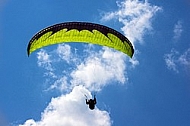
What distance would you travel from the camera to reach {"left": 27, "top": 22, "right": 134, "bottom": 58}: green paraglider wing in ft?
219

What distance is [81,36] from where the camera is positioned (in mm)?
67625

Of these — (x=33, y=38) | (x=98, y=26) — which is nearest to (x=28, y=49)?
(x=33, y=38)

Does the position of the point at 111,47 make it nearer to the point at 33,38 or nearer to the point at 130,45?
the point at 130,45

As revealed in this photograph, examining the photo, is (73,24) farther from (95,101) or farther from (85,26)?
(95,101)

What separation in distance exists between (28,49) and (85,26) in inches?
192

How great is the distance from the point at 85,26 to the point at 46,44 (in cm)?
346

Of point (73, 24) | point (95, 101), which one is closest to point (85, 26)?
point (73, 24)

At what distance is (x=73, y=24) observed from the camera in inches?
2635

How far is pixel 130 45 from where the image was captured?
67.8 meters

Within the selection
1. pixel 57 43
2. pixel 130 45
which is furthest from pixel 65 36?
pixel 130 45

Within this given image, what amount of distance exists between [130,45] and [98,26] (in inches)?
121

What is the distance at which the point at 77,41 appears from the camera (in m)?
67.6

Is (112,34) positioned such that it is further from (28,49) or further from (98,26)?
(28,49)

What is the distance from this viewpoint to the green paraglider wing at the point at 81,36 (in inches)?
2633
